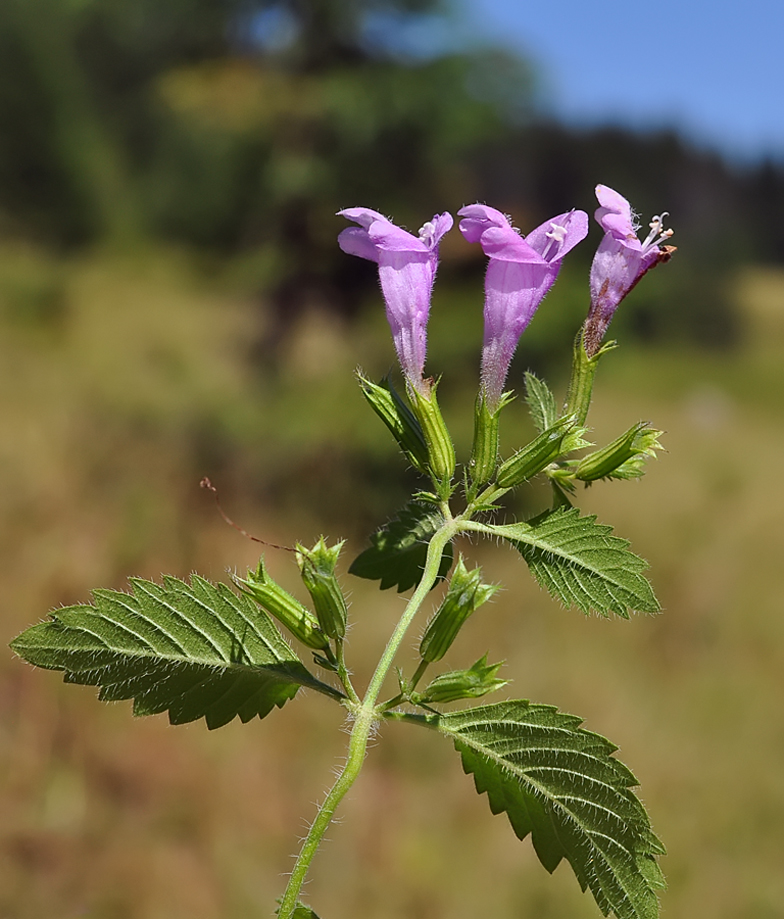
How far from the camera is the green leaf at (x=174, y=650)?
842 millimetres

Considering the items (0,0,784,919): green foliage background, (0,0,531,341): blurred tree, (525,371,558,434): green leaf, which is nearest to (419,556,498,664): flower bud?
(525,371,558,434): green leaf

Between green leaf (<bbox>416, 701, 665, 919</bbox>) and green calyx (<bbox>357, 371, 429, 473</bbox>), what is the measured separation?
0.94 ft

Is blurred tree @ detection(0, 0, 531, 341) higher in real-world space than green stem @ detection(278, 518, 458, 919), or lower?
higher

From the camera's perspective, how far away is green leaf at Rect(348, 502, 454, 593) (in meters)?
1.00

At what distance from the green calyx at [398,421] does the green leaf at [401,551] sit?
6 centimetres

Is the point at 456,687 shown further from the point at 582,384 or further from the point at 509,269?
the point at 509,269

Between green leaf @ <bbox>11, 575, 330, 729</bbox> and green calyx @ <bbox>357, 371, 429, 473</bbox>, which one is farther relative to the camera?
green calyx @ <bbox>357, 371, 429, 473</bbox>

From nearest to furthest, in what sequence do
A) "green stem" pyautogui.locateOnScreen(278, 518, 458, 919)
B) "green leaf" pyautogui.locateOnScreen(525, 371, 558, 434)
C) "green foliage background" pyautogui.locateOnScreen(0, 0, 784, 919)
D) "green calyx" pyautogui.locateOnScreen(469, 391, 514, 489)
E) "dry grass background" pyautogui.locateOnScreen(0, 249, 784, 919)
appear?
"green stem" pyautogui.locateOnScreen(278, 518, 458, 919)
"green calyx" pyautogui.locateOnScreen(469, 391, 514, 489)
"green leaf" pyautogui.locateOnScreen(525, 371, 558, 434)
"dry grass background" pyautogui.locateOnScreen(0, 249, 784, 919)
"green foliage background" pyautogui.locateOnScreen(0, 0, 784, 919)

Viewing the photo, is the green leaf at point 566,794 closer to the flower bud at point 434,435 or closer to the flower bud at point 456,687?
the flower bud at point 456,687

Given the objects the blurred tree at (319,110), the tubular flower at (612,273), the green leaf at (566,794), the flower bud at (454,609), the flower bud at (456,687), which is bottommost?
the green leaf at (566,794)

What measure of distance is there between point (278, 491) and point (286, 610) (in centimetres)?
966

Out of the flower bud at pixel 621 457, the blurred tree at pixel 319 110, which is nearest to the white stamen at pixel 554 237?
the flower bud at pixel 621 457

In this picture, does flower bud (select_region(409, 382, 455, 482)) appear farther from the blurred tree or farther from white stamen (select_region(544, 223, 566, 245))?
the blurred tree

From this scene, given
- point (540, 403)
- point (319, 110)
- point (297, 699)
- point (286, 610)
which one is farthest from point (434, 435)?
point (319, 110)
